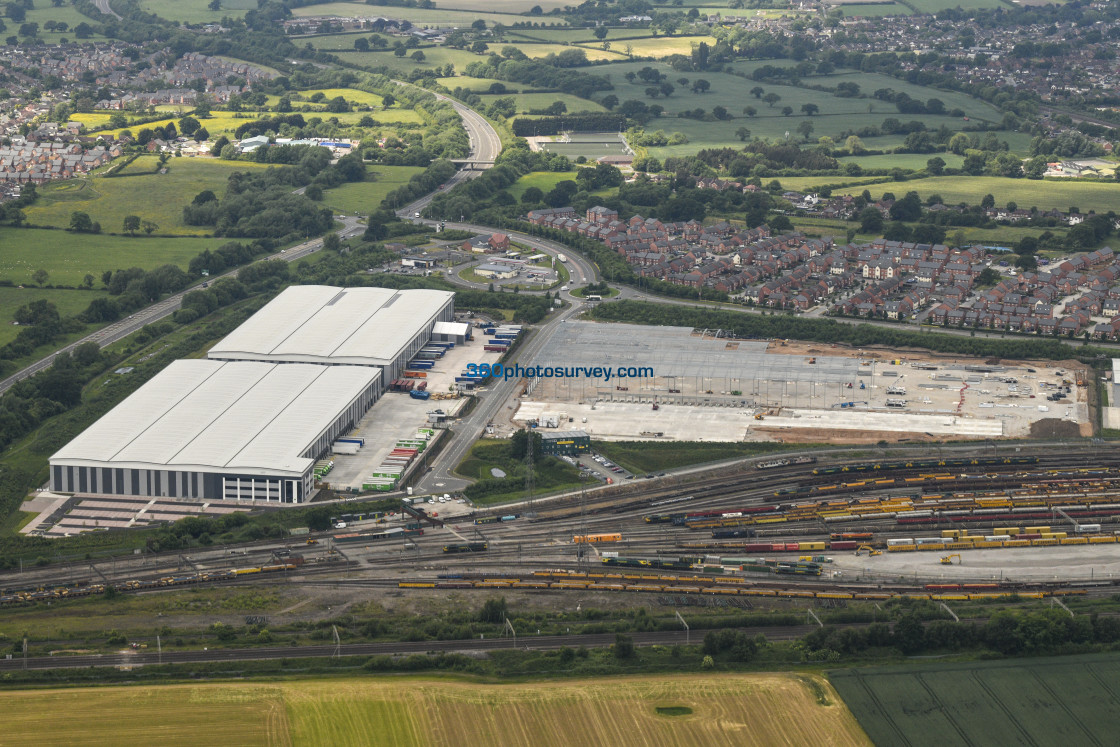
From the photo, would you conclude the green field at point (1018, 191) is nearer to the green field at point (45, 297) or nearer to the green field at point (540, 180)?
the green field at point (540, 180)

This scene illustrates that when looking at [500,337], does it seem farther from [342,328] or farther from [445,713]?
[445,713]

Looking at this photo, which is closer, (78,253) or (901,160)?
(78,253)

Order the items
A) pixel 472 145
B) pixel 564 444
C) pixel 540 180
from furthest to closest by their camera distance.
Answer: pixel 472 145 < pixel 540 180 < pixel 564 444

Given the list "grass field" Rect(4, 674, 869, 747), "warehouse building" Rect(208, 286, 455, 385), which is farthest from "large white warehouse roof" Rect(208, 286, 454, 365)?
"grass field" Rect(4, 674, 869, 747)

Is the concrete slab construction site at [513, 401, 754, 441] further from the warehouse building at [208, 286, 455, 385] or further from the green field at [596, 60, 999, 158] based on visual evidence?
the green field at [596, 60, 999, 158]

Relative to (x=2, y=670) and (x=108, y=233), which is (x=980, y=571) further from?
(x=108, y=233)

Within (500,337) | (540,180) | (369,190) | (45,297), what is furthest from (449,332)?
(540,180)
